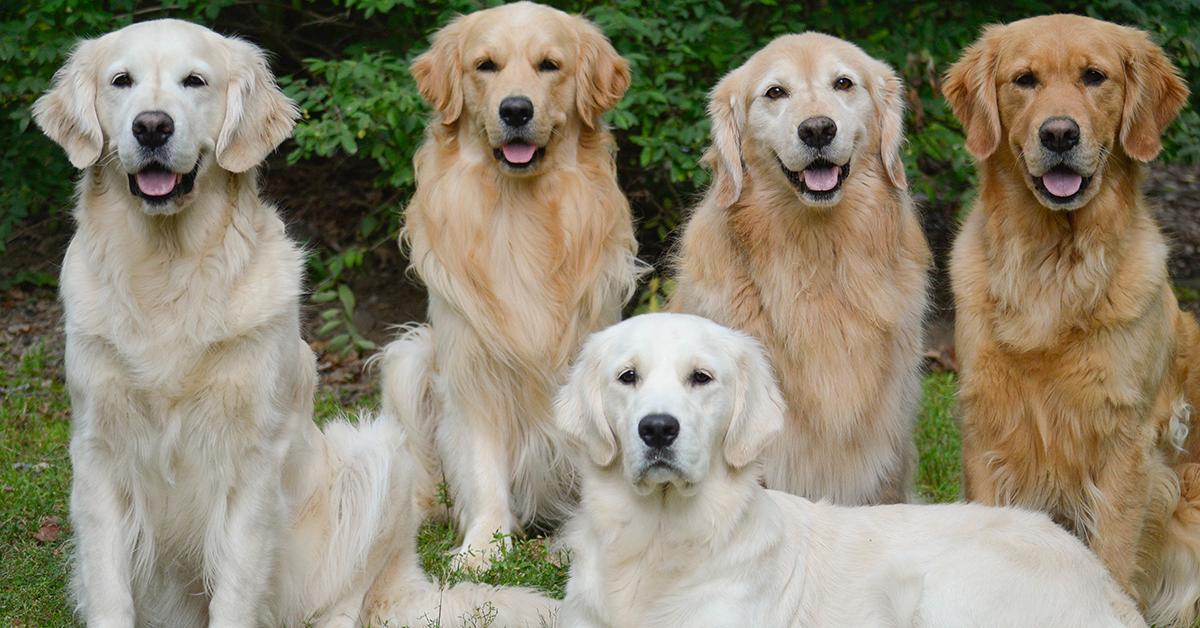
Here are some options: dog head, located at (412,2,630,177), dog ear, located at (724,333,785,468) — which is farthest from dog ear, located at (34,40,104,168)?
dog ear, located at (724,333,785,468)

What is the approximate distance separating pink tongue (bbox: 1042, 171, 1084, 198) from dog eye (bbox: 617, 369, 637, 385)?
5.35ft

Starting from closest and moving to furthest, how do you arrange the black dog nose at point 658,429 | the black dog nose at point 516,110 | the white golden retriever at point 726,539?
the black dog nose at point 658,429
the white golden retriever at point 726,539
the black dog nose at point 516,110

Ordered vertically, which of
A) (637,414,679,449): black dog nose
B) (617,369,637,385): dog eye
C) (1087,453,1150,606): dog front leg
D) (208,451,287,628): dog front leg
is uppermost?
(617,369,637,385): dog eye

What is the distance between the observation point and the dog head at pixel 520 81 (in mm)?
5617

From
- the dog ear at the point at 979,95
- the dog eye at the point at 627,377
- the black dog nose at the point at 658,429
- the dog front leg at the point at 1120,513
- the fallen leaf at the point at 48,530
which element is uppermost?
the dog ear at the point at 979,95

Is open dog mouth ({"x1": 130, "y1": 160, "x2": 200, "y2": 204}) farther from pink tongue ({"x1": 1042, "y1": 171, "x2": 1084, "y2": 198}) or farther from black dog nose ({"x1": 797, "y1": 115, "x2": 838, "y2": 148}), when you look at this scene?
pink tongue ({"x1": 1042, "y1": 171, "x2": 1084, "y2": 198})

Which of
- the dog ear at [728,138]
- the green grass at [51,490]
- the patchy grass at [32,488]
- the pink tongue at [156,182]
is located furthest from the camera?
the dog ear at [728,138]

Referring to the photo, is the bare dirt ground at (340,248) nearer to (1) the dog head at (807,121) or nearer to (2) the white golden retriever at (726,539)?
(1) the dog head at (807,121)

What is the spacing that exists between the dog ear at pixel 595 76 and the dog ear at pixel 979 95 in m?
1.37

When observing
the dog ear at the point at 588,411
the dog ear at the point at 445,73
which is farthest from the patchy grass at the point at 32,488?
the dog ear at the point at 445,73

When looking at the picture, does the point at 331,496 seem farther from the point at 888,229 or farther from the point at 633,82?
the point at 633,82

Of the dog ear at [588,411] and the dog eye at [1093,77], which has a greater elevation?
the dog eye at [1093,77]

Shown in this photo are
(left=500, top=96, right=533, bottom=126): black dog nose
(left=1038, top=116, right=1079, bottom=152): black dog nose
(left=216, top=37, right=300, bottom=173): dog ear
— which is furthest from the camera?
(left=500, top=96, right=533, bottom=126): black dog nose

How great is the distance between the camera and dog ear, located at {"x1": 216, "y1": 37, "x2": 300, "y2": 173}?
4.45 meters
